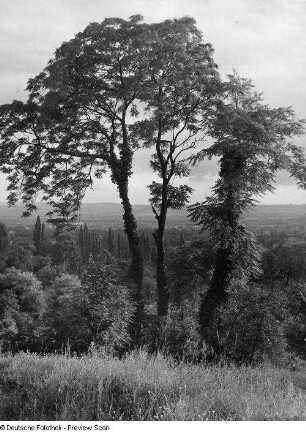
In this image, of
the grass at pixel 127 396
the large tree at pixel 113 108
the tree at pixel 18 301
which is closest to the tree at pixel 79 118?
the large tree at pixel 113 108

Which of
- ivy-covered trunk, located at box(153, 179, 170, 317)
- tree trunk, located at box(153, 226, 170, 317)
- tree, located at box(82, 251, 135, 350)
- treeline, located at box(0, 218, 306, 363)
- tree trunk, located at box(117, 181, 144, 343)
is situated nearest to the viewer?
tree, located at box(82, 251, 135, 350)

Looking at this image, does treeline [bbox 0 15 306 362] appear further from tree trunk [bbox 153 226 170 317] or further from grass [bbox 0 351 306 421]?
grass [bbox 0 351 306 421]

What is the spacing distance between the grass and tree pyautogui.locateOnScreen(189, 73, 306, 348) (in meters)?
11.3

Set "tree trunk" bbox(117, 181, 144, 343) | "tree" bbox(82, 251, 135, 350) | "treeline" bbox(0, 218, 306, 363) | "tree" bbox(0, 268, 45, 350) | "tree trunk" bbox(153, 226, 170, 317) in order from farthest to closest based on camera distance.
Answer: "tree" bbox(0, 268, 45, 350)
"tree trunk" bbox(153, 226, 170, 317)
"tree trunk" bbox(117, 181, 144, 343)
"treeline" bbox(0, 218, 306, 363)
"tree" bbox(82, 251, 135, 350)

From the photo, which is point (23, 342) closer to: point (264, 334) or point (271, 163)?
point (264, 334)

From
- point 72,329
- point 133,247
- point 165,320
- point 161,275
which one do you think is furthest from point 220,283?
point 72,329

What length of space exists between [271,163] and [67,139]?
995 cm

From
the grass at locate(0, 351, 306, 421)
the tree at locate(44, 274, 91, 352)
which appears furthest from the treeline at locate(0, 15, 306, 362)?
the grass at locate(0, 351, 306, 421)

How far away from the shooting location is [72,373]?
6.40 meters

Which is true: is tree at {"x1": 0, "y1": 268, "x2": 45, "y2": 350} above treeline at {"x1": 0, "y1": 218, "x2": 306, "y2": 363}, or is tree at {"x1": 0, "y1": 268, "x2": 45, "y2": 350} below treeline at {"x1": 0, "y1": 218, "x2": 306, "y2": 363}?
below

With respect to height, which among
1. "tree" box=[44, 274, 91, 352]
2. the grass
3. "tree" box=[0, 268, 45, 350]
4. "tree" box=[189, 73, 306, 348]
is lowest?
"tree" box=[0, 268, 45, 350]

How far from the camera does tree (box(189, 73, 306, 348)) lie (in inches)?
663

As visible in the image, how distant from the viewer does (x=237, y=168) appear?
18047 mm

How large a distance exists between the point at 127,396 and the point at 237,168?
14035 millimetres
